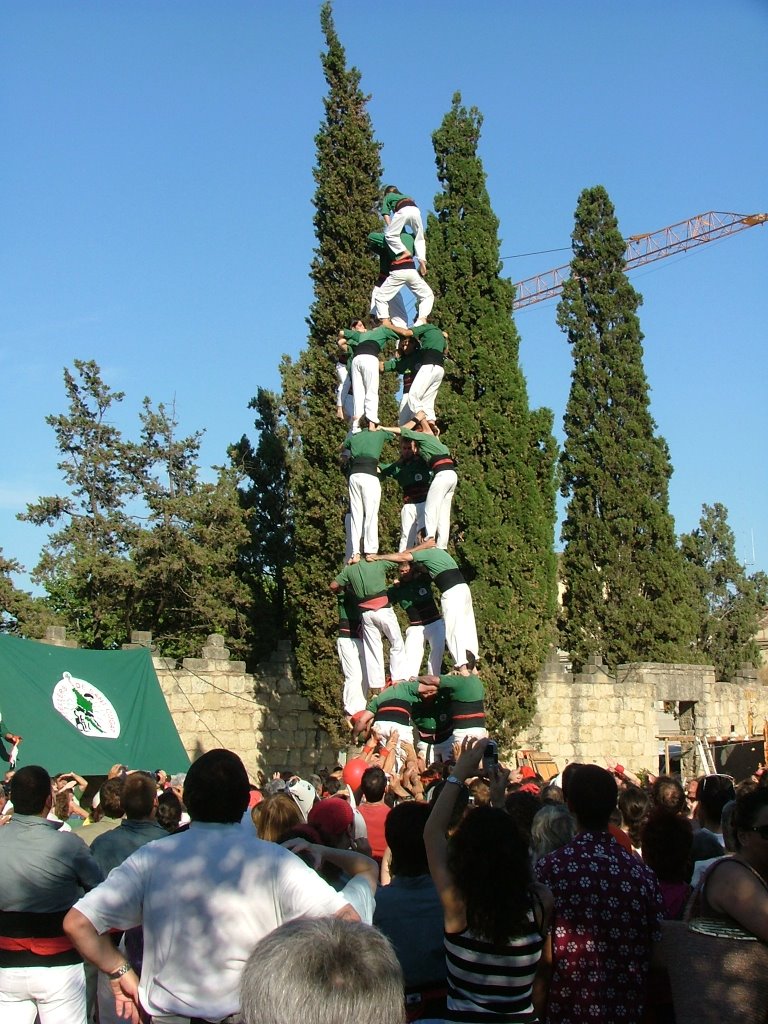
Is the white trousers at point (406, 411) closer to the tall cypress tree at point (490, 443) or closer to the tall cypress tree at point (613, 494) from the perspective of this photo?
the tall cypress tree at point (490, 443)

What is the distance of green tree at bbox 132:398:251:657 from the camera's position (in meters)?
23.5

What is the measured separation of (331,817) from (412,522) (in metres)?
7.76

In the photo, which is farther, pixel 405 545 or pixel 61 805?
pixel 405 545

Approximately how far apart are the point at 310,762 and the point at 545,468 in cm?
746

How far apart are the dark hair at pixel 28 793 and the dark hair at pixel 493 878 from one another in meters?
2.14

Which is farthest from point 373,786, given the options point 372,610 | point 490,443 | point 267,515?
point 267,515

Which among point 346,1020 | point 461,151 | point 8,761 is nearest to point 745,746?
point 461,151

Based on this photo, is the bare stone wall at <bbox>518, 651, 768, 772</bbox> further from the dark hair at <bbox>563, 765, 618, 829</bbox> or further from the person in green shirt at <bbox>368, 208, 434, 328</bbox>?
the dark hair at <bbox>563, 765, 618, 829</bbox>

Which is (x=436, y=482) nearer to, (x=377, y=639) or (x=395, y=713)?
(x=377, y=639)

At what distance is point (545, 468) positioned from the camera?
23.1 m

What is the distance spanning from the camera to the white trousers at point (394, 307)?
13.4 m

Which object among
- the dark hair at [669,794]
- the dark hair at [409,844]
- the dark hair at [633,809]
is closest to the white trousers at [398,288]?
the dark hair at [669,794]

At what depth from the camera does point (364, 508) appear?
12.4 meters

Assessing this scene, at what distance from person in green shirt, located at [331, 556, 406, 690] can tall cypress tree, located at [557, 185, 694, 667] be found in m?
16.4
